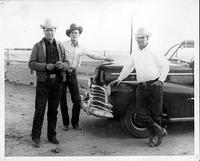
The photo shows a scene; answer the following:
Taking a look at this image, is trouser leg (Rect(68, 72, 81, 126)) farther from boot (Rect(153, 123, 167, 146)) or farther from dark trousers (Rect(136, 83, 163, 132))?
boot (Rect(153, 123, 167, 146))

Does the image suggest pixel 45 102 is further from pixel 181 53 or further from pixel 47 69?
pixel 181 53

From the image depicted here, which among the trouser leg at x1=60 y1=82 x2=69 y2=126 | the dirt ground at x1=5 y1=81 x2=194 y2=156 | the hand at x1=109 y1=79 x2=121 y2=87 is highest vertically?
the hand at x1=109 y1=79 x2=121 y2=87

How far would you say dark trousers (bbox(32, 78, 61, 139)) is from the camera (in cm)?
427

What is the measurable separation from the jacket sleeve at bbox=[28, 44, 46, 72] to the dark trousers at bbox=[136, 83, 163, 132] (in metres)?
1.30

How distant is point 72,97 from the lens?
4836 mm

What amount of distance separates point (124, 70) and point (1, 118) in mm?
1844

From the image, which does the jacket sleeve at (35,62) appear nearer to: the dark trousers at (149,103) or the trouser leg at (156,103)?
the dark trousers at (149,103)

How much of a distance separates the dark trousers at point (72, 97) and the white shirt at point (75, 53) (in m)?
0.14

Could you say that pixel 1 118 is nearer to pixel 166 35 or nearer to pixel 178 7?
pixel 166 35

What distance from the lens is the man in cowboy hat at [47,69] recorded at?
13.8 feet

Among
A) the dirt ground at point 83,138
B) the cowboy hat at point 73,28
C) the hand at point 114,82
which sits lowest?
the dirt ground at point 83,138

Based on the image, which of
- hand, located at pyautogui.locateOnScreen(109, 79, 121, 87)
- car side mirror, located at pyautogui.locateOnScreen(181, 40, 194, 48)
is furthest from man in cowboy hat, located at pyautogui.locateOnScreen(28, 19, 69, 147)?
car side mirror, located at pyautogui.locateOnScreen(181, 40, 194, 48)

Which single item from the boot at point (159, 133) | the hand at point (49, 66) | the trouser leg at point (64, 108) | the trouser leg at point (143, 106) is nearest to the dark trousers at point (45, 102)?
the hand at point (49, 66)
